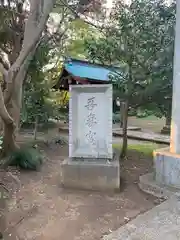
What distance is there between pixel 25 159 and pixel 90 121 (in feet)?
5.93

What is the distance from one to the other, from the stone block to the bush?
247cm

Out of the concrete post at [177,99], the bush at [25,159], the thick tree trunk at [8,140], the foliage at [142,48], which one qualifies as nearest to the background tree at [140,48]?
the foliage at [142,48]

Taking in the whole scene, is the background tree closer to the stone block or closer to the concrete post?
the concrete post

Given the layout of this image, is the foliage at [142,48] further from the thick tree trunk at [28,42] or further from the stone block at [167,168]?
the thick tree trunk at [28,42]

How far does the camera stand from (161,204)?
162 inches

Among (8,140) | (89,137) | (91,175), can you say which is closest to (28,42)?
(89,137)

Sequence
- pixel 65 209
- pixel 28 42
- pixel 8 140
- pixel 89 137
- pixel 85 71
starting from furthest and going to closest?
pixel 85 71 < pixel 8 140 < pixel 89 137 < pixel 28 42 < pixel 65 209

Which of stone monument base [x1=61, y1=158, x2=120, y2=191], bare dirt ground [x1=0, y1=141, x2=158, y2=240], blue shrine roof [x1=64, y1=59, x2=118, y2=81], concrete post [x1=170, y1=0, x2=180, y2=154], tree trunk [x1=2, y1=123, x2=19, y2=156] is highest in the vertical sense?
blue shrine roof [x1=64, y1=59, x2=118, y2=81]

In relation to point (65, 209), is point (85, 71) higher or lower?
higher

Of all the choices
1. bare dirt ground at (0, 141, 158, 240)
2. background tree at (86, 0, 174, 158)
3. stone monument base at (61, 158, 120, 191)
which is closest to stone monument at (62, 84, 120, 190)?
stone monument base at (61, 158, 120, 191)

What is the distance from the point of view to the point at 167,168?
462cm

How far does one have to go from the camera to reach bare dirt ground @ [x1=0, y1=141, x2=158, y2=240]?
11.2 ft

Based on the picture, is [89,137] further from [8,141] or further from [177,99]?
[8,141]

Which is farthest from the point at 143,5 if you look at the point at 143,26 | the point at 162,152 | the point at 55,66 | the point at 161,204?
the point at 55,66
